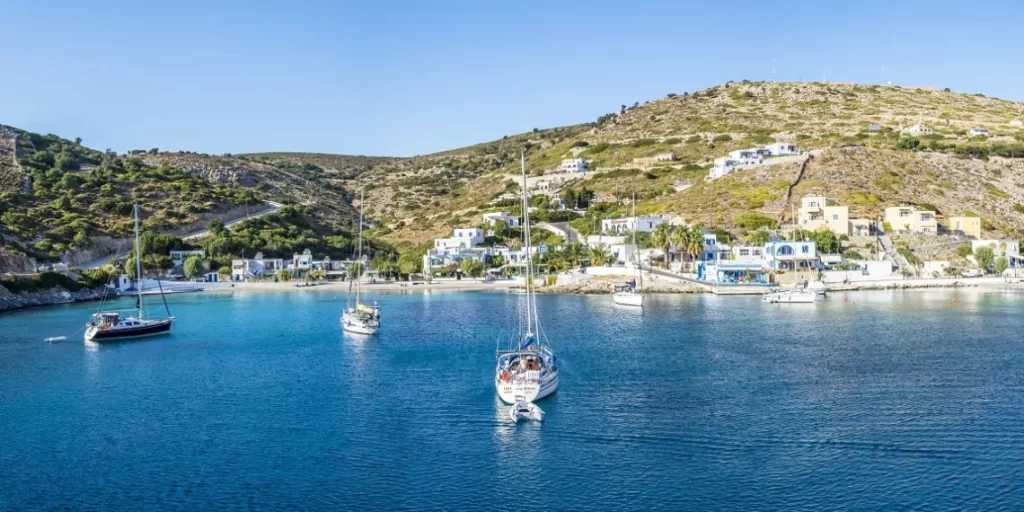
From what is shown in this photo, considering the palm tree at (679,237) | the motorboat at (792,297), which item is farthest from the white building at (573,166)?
the motorboat at (792,297)

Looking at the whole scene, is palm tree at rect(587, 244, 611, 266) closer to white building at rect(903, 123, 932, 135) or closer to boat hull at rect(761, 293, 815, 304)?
boat hull at rect(761, 293, 815, 304)

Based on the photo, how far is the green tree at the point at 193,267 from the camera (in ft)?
333

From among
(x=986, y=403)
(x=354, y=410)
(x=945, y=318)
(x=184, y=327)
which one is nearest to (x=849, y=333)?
(x=945, y=318)

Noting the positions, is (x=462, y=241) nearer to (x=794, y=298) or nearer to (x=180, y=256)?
(x=180, y=256)

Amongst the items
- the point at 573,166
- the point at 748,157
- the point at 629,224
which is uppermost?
the point at 573,166

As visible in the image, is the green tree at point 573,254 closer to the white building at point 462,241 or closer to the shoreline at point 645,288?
the shoreline at point 645,288

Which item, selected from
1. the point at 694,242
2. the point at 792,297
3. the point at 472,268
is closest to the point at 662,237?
the point at 694,242

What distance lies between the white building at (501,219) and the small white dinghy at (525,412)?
90.6 meters

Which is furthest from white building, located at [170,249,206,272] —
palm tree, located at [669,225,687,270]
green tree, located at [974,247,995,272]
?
green tree, located at [974,247,995,272]

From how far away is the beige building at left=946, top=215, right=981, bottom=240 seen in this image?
9500 cm

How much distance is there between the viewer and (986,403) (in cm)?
2958

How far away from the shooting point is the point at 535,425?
A: 28.2 m

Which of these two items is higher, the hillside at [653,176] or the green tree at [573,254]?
the hillside at [653,176]

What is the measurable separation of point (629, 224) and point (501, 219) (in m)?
28.9
